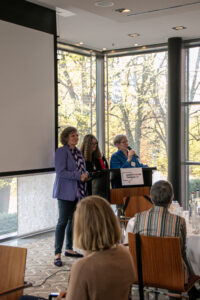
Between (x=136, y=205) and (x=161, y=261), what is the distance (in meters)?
2.02

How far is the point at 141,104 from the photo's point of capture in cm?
895

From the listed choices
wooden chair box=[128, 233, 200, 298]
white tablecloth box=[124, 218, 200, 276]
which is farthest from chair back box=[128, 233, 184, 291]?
white tablecloth box=[124, 218, 200, 276]

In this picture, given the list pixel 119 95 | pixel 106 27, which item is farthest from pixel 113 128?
pixel 106 27

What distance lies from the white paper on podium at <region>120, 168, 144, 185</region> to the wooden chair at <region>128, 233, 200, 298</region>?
110 inches

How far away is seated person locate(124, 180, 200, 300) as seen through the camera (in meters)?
3.47

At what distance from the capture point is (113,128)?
922 cm

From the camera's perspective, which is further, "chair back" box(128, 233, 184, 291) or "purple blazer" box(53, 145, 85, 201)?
"purple blazer" box(53, 145, 85, 201)

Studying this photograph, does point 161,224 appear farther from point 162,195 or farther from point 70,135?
point 70,135

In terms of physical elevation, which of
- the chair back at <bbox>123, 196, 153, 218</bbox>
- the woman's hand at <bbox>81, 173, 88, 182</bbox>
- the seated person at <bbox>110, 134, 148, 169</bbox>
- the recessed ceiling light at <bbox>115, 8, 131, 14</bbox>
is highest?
the recessed ceiling light at <bbox>115, 8, 131, 14</bbox>

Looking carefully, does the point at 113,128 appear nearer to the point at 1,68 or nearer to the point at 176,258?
the point at 1,68

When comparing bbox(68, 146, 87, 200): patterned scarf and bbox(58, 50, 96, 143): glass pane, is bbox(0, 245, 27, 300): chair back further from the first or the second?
bbox(58, 50, 96, 143): glass pane

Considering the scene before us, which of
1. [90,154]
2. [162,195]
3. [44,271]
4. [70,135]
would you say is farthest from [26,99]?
[162,195]

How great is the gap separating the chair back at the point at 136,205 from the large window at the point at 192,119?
317cm

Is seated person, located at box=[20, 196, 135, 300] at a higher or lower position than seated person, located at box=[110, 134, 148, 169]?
lower
